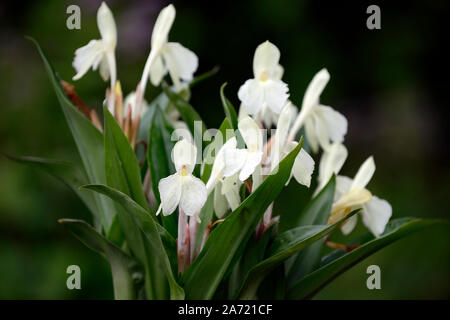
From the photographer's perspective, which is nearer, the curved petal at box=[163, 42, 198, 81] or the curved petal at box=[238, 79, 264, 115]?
the curved petal at box=[238, 79, 264, 115]

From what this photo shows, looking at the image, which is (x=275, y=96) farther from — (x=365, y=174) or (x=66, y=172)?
(x=66, y=172)

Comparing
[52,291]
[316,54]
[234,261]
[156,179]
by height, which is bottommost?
[52,291]

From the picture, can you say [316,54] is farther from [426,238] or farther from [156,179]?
[156,179]

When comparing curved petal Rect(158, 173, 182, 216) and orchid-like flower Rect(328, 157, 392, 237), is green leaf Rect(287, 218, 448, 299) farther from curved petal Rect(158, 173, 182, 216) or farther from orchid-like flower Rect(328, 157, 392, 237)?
curved petal Rect(158, 173, 182, 216)

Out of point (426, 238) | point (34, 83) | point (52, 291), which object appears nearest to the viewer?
point (52, 291)

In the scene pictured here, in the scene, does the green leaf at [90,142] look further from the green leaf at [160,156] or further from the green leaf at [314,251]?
the green leaf at [314,251]

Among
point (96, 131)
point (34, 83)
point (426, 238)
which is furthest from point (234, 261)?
point (426, 238)

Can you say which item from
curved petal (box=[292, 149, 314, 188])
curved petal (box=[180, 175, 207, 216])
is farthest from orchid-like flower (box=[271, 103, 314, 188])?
curved petal (box=[180, 175, 207, 216])
